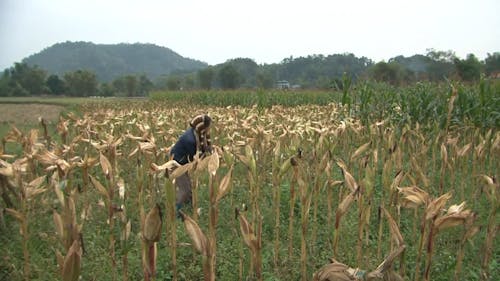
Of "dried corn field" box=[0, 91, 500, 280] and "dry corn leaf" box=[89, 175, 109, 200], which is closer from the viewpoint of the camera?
"dried corn field" box=[0, 91, 500, 280]

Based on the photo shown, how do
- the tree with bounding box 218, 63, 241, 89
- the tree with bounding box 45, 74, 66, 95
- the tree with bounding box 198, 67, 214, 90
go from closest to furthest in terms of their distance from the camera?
1. the tree with bounding box 45, 74, 66, 95
2. the tree with bounding box 218, 63, 241, 89
3. the tree with bounding box 198, 67, 214, 90

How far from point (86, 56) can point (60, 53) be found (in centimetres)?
1806

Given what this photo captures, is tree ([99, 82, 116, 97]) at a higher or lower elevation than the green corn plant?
higher

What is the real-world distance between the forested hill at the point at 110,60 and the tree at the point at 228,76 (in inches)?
2681

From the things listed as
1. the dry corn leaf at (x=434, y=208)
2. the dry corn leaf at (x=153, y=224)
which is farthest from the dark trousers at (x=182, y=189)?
the dry corn leaf at (x=434, y=208)

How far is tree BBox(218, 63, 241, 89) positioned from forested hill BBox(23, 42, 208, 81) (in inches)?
2681

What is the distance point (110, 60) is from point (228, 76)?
9538cm

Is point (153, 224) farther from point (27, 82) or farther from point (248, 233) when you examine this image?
point (27, 82)

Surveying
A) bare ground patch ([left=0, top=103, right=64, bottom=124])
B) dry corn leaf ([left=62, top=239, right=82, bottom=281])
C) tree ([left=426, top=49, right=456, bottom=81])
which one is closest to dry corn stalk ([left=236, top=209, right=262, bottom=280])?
dry corn leaf ([left=62, top=239, right=82, bottom=281])

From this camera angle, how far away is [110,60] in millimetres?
150125

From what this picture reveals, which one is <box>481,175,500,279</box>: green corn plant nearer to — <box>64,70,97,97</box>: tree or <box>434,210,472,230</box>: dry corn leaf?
<box>434,210,472,230</box>: dry corn leaf

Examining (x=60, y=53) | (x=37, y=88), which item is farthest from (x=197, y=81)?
(x=60, y=53)

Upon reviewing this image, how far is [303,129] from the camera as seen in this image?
5574mm

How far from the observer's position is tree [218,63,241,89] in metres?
70.3
